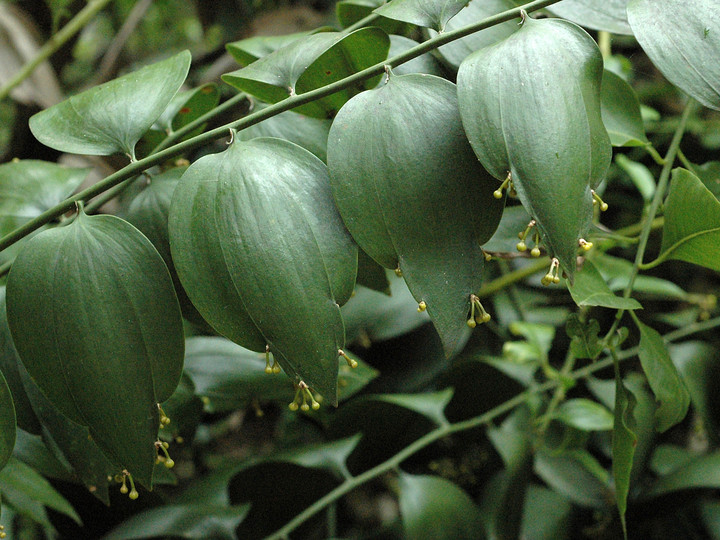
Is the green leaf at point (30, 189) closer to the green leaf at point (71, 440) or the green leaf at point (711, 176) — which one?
the green leaf at point (71, 440)

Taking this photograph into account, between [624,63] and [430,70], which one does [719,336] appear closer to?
[624,63]

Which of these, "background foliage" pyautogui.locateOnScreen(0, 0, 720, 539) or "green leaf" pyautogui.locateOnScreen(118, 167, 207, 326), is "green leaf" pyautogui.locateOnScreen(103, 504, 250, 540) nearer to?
"background foliage" pyautogui.locateOnScreen(0, 0, 720, 539)

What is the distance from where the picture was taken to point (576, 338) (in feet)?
1.46

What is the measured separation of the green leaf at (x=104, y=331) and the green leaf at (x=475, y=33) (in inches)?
10.1

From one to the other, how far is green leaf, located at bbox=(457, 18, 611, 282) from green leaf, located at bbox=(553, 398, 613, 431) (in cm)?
40

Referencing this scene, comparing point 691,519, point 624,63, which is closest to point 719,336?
point 691,519

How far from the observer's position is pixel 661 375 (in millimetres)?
430

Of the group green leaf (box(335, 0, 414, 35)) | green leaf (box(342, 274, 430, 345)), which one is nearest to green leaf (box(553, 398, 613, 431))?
green leaf (box(342, 274, 430, 345))

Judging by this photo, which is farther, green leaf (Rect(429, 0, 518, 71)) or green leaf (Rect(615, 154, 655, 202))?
green leaf (Rect(615, 154, 655, 202))

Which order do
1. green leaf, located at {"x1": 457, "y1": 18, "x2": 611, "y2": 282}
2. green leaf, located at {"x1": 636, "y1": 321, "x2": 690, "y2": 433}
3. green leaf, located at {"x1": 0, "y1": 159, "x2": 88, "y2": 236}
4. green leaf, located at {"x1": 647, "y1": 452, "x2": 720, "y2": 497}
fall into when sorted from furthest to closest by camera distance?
green leaf, located at {"x1": 647, "y1": 452, "x2": 720, "y2": 497}, green leaf, located at {"x1": 0, "y1": 159, "x2": 88, "y2": 236}, green leaf, located at {"x1": 636, "y1": 321, "x2": 690, "y2": 433}, green leaf, located at {"x1": 457, "y1": 18, "x2": 611, "y2": 282}

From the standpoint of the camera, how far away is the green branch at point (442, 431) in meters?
0.67

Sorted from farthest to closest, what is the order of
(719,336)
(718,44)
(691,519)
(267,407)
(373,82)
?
(267,407), (719,336), (691,519), (373,82), (718,44)

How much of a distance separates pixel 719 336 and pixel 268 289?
771 mm

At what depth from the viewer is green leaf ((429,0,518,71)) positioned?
470 mm
